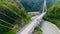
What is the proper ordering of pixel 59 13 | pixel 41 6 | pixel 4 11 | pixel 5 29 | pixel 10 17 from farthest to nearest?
pixel 41 6, pixel 59 13, pixel 10 17, pixel 4 11, pixel 5 29

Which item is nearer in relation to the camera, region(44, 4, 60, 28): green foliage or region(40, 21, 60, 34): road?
region(40, 21, 60, 34): road

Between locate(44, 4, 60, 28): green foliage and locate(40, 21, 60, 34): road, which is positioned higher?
locate(44, 4, 60, 28): green foliage

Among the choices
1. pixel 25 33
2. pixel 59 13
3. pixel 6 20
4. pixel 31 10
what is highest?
pixel 31 10

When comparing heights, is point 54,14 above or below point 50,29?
above

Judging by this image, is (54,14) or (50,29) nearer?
(50,29)

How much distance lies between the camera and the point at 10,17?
12.6 m

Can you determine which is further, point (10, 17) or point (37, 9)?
point (37, 9)

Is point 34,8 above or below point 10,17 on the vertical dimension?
above

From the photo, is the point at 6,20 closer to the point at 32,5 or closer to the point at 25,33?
the point at 25,33

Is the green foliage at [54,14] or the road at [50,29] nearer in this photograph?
the road at [50,29]

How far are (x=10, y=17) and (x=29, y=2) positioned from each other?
18841mm

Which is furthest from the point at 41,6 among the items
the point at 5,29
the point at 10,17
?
the point at 5,29

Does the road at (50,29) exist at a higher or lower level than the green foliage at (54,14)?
lower

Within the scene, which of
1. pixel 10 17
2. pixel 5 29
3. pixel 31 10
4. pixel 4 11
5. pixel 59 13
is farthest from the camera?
pixel 31 10
